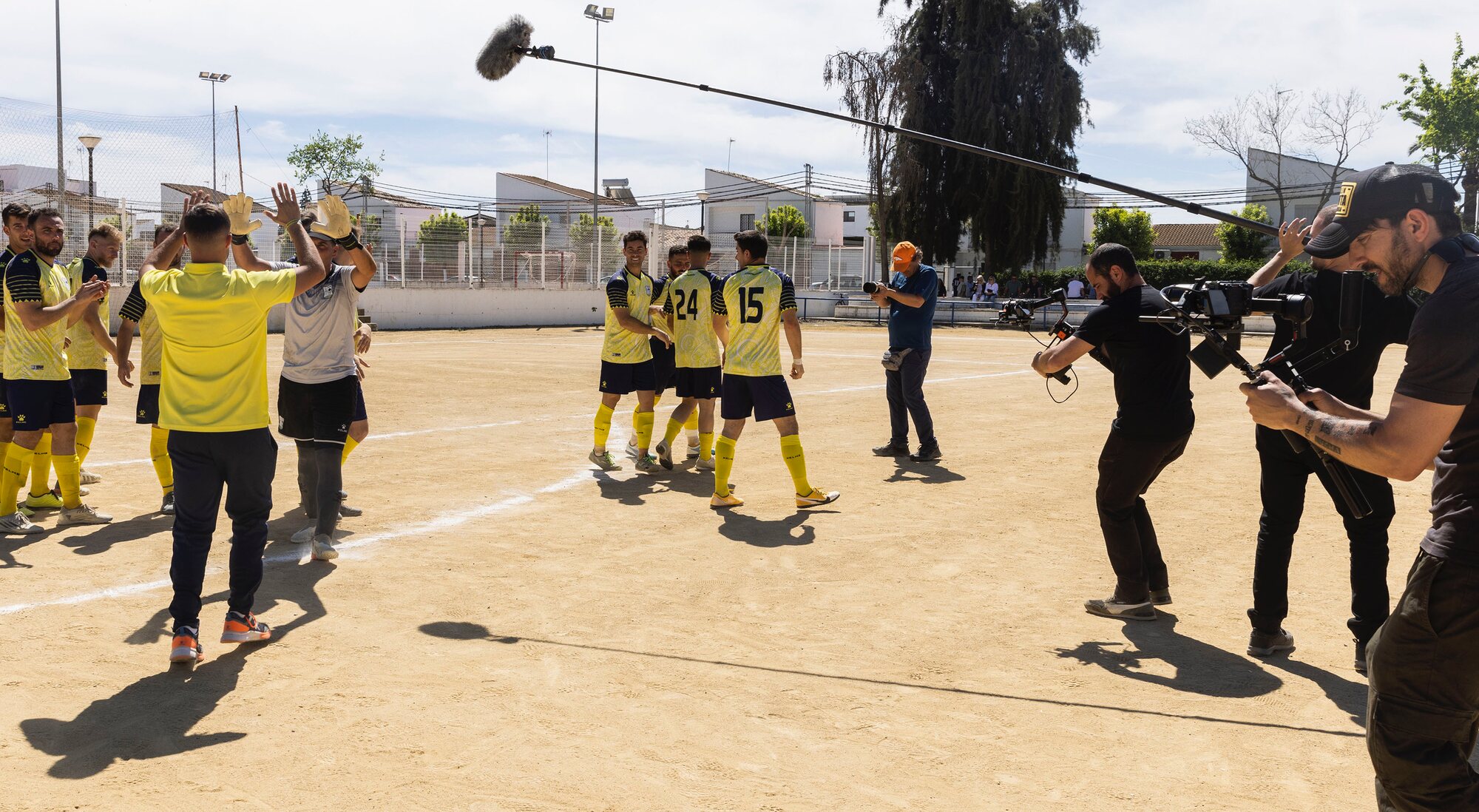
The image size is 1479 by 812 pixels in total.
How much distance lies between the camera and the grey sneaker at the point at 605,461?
364 inches

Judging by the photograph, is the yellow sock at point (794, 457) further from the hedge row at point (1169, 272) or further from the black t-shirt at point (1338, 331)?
the hedge row at point (1169, 272)

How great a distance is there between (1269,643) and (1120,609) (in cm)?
74

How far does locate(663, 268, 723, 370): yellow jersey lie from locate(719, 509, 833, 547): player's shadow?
1.89 metres

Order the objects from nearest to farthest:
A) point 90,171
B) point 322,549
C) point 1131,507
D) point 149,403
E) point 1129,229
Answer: point 1131,507
point 322,549
point 149,403
point 90,171
point 1129,229

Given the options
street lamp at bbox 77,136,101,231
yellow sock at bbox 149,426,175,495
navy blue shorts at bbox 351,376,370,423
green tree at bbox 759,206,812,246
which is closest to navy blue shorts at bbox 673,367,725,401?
navy blue shorts at bbox 351,376,370,423

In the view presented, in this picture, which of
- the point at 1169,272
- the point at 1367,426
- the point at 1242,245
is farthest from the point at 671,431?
the point at 1242,245

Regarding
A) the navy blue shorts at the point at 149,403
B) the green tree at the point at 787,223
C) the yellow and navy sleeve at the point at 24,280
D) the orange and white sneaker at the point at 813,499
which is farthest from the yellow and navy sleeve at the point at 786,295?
the green tree at the point at 787,223

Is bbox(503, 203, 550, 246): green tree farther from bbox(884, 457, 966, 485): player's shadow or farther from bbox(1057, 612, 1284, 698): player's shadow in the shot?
bbox(1057, 612, 1284, 698): player's shadow

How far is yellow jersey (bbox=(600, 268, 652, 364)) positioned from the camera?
913 cm

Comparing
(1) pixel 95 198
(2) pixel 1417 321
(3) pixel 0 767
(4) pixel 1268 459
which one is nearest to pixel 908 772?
(2) pixel 1417 321

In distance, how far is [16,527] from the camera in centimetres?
667

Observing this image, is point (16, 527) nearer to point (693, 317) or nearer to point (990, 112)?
point (693, 317)

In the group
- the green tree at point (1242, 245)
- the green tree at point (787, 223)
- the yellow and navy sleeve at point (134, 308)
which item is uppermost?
the green tree at point (787, 223)

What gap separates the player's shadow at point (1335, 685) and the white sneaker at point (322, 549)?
191 inches
